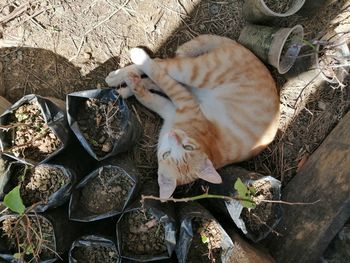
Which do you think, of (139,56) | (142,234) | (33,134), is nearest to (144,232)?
(142,234)

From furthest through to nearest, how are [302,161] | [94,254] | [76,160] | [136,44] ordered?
[302,161]
[136,44]
[76,160]
[94,254]

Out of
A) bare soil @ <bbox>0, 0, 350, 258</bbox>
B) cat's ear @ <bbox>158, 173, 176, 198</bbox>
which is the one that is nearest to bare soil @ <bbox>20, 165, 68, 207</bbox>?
cat's ear @ <bbox>158, 173, 176, 198</bbox>

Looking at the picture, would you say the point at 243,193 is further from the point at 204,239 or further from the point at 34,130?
the point at 34,130

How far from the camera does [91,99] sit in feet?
7.30

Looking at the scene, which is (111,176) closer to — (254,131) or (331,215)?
(254,131)

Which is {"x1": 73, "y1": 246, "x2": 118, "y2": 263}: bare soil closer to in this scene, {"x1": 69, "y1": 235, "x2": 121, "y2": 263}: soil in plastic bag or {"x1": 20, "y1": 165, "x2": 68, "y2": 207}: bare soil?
{"x1": 69, "y1": 235, "x2": 121, "y2": 263}: soil in plastic bag

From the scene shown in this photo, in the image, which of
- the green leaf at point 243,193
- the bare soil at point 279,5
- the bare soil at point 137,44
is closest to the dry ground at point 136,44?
the bare soil at point 137,44

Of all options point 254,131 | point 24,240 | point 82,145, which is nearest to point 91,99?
point 82,145

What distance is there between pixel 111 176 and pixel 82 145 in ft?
0.78

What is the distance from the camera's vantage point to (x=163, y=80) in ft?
8.38

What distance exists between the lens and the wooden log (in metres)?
2.56

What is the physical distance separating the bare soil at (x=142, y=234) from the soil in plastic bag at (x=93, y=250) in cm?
8

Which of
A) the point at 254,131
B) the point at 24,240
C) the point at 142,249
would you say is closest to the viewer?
the point at 24,240

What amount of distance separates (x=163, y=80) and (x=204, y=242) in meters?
1.00
